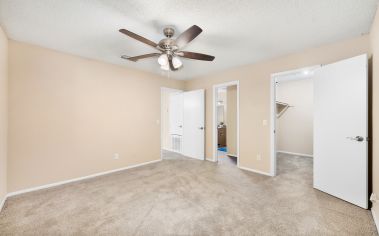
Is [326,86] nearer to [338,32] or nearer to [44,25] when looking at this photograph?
[338,32]

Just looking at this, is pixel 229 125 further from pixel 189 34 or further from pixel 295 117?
pixel 189 34

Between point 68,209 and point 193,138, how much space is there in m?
3.19

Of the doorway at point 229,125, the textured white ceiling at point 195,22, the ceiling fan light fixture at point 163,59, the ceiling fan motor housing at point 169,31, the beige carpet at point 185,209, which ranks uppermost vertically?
the textured white ceiling at point 195,22

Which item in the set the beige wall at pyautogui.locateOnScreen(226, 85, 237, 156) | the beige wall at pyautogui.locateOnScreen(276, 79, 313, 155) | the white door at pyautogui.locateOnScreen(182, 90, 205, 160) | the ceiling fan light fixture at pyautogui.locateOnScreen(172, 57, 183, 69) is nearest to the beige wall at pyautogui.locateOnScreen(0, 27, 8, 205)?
the ceiling fan light fixture at pyautogui.locateOnScreen(172, 57, 183, 69)

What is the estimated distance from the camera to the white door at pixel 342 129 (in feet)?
6.72

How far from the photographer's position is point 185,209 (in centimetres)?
208

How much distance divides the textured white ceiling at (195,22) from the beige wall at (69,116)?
410 mm

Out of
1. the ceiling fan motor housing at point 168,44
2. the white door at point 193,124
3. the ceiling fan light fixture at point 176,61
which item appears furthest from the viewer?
the white door at point 193,124

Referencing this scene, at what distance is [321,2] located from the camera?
1.67 m

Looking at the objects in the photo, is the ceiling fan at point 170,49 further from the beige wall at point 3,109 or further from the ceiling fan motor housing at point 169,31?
the beige wall at point 3,109

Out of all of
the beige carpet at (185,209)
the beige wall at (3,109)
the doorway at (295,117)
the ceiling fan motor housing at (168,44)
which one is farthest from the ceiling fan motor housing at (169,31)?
the doorway at (295,117)

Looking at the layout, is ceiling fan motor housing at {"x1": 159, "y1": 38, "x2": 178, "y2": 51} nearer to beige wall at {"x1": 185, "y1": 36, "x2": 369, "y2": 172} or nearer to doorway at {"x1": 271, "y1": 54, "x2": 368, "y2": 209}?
beige wall at {"x1": 185, "y1": 36, "x2": 369, "y2": 172}

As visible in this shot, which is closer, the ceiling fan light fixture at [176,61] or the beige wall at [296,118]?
the ceiling fan light fixture at [176,61]

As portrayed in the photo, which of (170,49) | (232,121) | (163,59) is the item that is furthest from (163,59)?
(232,121)
